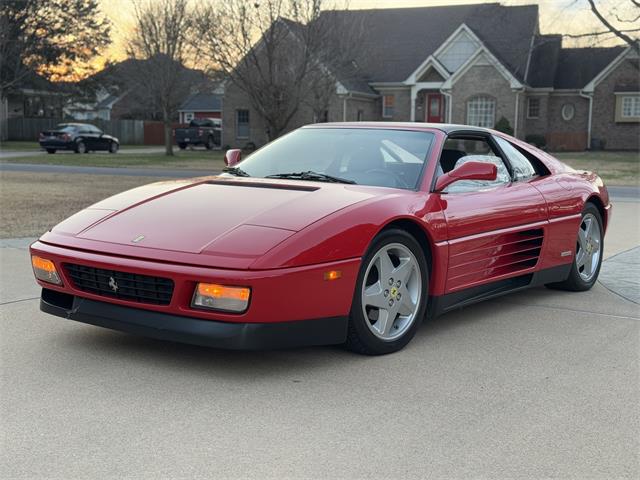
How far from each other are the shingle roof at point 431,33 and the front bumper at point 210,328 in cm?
3597

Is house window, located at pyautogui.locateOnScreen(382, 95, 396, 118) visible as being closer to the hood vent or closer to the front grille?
the hood vent

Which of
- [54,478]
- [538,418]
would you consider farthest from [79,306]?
[538,418]

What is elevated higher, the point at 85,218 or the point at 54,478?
the point at 85,218

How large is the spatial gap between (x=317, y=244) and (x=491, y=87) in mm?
37574

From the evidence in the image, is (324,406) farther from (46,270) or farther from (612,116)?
(612,116)

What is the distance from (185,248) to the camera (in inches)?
167

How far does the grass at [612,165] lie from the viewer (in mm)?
23891

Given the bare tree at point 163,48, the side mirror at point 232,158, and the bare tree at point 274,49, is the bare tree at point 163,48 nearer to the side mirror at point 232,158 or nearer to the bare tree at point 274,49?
the bare tree at point 274,49

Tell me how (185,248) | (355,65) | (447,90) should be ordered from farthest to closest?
(447,90), (355,65), (185,248)

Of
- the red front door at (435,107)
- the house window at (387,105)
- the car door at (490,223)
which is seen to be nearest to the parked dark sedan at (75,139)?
the house window at (387,105)

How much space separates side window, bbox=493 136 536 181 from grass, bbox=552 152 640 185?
55.2 feet

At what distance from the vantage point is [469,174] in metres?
5.21

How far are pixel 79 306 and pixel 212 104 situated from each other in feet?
205

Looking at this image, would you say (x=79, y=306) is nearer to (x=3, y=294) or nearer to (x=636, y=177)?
(x=3, y=294)
